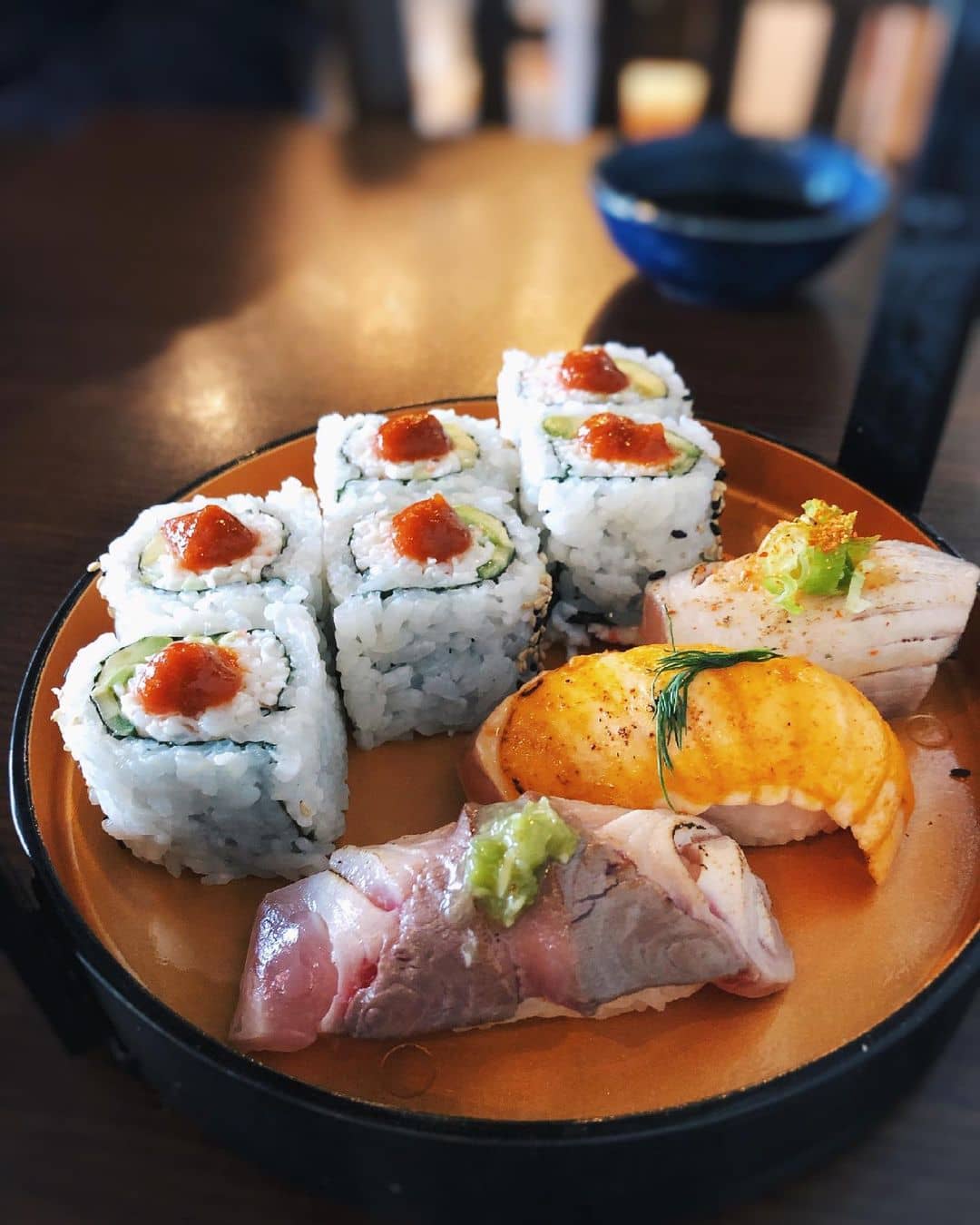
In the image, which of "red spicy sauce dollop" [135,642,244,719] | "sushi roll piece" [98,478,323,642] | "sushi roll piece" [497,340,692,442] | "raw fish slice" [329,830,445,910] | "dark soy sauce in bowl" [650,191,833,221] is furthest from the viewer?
"dark soy sauce in bowl" [650,191,833,221]

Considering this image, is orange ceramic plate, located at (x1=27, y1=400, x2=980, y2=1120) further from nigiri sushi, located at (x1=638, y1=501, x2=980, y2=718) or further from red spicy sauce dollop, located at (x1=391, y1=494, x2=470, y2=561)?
red spicy sauce dollop, located at (x1=391, y1=494, x2=470, y2=561)

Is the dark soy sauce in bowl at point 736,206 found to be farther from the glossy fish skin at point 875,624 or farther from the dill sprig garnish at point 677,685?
the dill sprig garnish at point 677,685

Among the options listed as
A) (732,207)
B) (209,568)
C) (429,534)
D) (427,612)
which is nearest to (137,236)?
(732,207)

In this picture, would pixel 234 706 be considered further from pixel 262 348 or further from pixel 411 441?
pixel 262 348

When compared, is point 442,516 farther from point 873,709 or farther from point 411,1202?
point 411,1202

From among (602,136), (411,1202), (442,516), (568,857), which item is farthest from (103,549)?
(602,136)

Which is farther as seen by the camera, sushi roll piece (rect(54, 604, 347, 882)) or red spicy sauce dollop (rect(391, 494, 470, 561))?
red spicy sauce dollop (rect(391, 494, 470, 561))

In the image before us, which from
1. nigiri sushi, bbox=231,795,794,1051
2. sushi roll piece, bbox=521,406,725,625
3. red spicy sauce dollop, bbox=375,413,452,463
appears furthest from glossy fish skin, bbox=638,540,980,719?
red spicy sauce dollop, bbox=375,413,452,463
